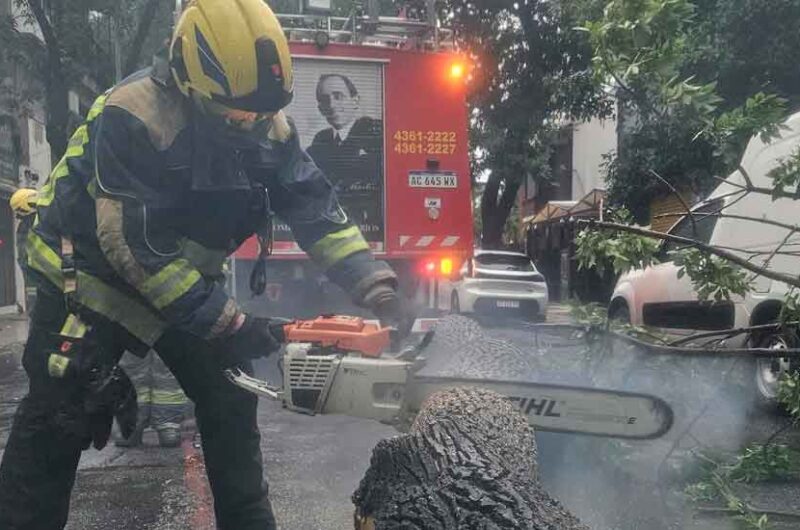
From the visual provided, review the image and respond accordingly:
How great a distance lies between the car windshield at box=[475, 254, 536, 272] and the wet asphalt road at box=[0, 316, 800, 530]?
375 inches

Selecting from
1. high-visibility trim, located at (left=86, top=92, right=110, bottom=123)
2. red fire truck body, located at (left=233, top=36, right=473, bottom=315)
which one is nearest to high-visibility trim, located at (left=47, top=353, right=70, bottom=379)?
Result: high-visibility trim, located at (left=86, top=92, right=110, bottom=123)

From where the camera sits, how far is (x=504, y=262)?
14.8 meters

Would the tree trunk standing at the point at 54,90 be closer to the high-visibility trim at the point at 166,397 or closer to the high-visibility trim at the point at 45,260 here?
the high-visibility trim at the point at 166,397

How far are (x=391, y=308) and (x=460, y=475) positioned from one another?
615 mm

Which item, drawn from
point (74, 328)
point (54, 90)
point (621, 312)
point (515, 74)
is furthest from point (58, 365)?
point (515, 74)

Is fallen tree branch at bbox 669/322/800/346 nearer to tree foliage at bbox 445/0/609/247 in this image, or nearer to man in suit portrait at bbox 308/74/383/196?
man in suit portrait at bbox 308/74/383/196

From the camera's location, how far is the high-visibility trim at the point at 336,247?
105 inches

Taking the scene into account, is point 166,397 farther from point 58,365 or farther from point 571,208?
point 571,208

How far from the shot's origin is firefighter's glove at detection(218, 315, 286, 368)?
7.50 feet

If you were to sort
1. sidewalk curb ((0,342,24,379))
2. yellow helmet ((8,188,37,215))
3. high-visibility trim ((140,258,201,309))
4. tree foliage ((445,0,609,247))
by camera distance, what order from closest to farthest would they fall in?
high-visibility trim ((140,258,201,309)) < yellow helmet ((8,188,37,215)) < sidewalk curb ((0,342,24,379)) < tree foliage ((445,0,609,247))

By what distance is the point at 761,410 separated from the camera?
6.14 metres

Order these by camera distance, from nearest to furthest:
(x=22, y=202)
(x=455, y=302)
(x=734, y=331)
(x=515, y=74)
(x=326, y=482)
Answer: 1. (x=734, y=331)
2. (x=326, y=482)
3. (x=22, y=202)
4. (x=455, y=302)
5. (x=515, y=74)

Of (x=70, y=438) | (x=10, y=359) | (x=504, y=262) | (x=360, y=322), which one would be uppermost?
(x=360, y=322)

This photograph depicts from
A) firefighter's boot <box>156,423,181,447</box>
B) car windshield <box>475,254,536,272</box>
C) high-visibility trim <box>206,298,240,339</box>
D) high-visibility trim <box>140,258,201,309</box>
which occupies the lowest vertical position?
car windshield <box>475,254,536,272</box>
